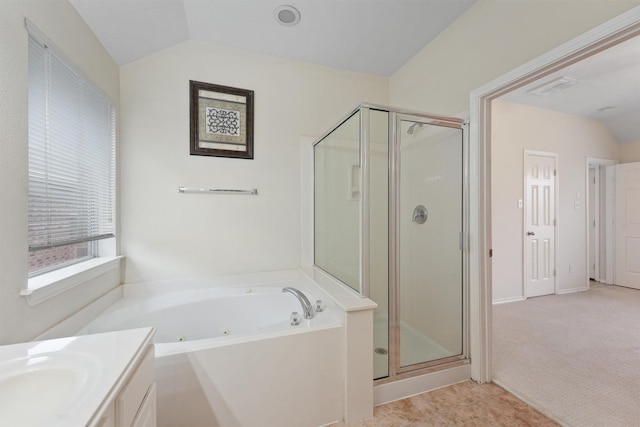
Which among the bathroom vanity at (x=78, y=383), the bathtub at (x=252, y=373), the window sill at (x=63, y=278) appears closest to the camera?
the bathroom vanity at (x=78, y=383)

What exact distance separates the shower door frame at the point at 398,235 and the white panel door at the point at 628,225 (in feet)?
13.4

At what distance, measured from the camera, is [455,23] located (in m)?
1.91

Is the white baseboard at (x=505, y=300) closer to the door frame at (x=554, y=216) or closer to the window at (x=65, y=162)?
the door frame at (x=554, y=216)

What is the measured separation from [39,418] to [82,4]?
2.00 m

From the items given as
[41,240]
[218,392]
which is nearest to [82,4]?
[41,240]

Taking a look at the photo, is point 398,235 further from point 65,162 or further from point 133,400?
point 65,162

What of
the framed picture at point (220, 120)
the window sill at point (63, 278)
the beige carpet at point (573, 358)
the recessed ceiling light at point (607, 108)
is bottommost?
the beige carpet at point (573, 358)

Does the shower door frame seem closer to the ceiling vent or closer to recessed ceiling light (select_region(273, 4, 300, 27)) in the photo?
recessed ceiling light (select_region(273, 4, 300, 27))

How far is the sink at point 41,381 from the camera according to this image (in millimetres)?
649

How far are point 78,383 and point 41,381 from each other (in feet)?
0.53

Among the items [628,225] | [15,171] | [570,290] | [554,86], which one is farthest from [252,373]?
[628,225]

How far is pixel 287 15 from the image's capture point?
1868 millimetres

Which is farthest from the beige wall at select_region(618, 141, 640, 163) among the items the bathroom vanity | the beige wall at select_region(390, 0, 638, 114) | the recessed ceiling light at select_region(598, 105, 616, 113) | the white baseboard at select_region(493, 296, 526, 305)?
the bathroom vanity

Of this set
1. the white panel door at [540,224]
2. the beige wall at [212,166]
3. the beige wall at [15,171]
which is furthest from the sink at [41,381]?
the white panel door at [540,224]
